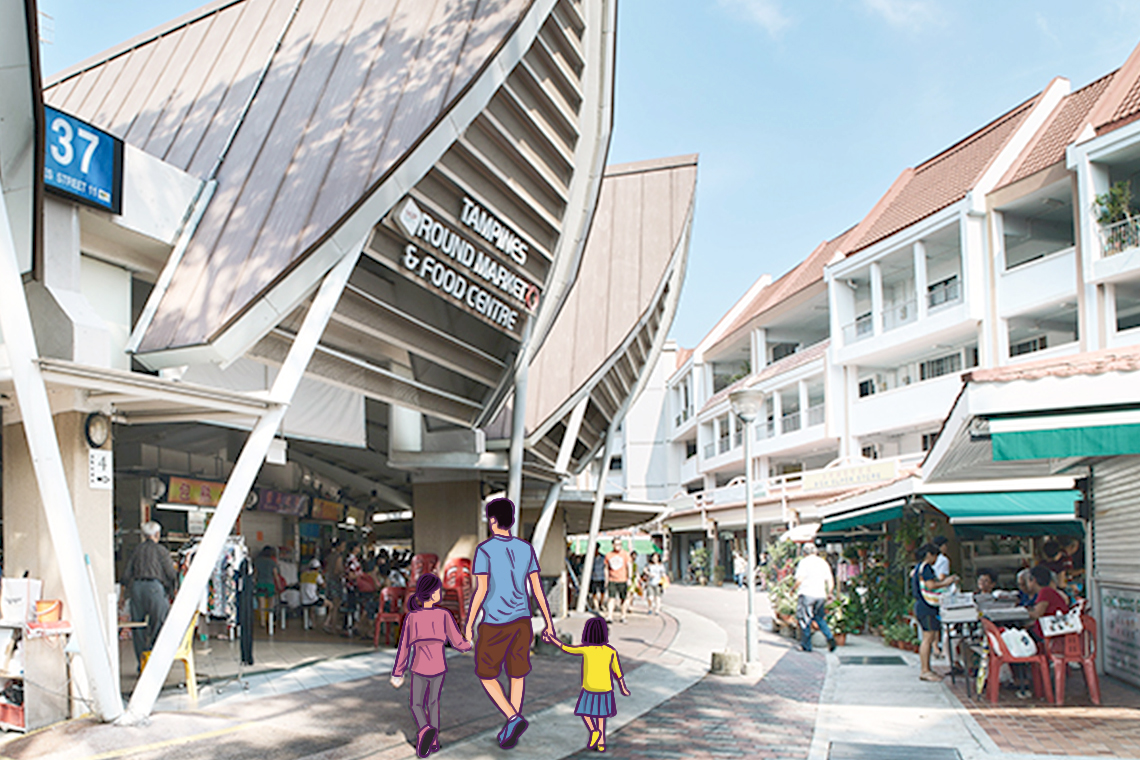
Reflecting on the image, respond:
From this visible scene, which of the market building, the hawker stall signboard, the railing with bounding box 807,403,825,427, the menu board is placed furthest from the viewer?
the railing with bounding box 807,403,825,427

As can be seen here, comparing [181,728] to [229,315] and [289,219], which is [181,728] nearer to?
[229,315]

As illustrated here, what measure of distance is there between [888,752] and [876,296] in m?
30.1

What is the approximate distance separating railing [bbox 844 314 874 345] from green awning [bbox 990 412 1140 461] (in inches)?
1199

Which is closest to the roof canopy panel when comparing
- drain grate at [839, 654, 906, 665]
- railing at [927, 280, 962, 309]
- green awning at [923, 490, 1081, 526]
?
green awning at [923, 490, 1081, 526]

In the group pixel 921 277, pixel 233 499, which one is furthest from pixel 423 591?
pixel 921 277

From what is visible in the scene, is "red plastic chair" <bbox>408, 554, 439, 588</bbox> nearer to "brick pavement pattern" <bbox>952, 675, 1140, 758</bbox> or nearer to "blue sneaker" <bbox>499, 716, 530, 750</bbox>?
"blue sneaker" <bbox>499, 716, 530, 750</bbox>

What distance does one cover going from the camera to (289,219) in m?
9.31

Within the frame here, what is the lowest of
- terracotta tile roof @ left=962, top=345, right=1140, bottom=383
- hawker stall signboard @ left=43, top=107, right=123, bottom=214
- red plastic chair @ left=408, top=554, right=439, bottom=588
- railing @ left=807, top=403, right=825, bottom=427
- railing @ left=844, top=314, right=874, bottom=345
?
red plastic chair @ left=408, top=554, right=439, bottom=588

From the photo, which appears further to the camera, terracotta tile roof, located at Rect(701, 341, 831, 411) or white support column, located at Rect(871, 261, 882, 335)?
terracotta tile roof, located at Rect(701, 341, 831, 411)

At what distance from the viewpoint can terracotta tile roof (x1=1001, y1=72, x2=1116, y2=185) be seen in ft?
92.1

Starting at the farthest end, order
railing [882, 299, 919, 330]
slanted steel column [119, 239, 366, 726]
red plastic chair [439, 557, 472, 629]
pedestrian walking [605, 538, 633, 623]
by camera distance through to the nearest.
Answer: railing [882, 299, 919, 330] < pedestrian walking [605, 538, 633, 623] < red plastic chair [439, 557, 472, 629] < slanted steel column [119, 239, 366, 726]

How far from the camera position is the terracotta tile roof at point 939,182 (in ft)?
103

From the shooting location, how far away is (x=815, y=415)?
39.5 metres

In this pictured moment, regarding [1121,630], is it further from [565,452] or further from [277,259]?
[565,452]
